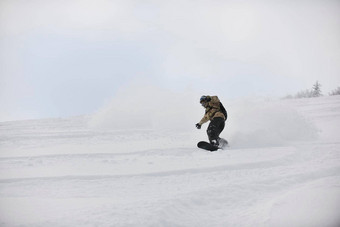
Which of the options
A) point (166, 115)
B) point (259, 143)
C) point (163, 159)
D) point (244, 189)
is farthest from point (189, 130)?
point (244, 189)

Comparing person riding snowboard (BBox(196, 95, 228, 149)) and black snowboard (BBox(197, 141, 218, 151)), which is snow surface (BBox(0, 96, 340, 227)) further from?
person riding snowboard (BBox(196, 95, 228, 149))

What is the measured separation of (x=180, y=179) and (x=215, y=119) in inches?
120

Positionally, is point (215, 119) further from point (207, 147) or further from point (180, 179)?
point (180, 179)

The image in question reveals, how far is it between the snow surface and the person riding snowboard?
0.47 m

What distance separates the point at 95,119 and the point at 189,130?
4.49m

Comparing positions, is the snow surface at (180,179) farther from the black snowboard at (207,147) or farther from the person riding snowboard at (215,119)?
the person riding snowboard at (215,119)

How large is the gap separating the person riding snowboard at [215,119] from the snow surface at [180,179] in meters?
0.47

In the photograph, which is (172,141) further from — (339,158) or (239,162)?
(339,158)

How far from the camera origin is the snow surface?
3457mm

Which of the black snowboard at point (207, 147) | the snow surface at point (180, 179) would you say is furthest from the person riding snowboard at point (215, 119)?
the snow surface at point (180, 179)

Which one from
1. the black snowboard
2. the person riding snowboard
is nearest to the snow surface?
the black snowboard

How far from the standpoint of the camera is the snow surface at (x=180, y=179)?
3457 mm

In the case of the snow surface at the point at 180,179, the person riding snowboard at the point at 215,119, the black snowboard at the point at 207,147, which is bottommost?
the snow surface at the point at 180,179

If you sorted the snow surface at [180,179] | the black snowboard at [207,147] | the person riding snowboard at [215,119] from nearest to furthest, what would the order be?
1. the snow surface at [180,179]
2. the black snowboard at [207,147]
3. the person riding snowboard at [215,119]
